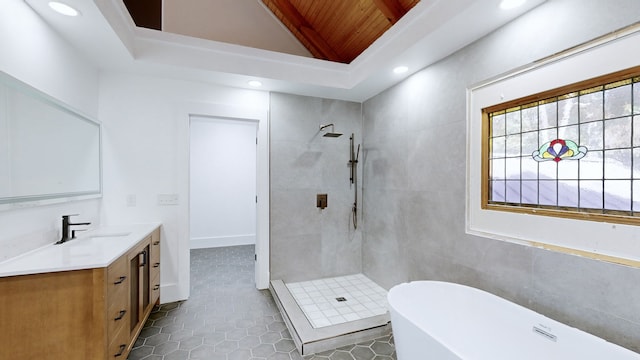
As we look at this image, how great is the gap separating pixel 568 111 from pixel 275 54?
246 cm

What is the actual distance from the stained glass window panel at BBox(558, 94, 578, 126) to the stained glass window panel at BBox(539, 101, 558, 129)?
0.02 metres

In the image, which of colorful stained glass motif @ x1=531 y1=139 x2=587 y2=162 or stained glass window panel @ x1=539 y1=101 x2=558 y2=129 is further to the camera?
stained glass window panel @ x1=539 y1=101 x2=558 y2=129

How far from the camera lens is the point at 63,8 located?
170cm

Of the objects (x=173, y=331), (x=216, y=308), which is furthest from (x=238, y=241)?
(x=173, y=331)

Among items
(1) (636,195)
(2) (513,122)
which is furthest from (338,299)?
(1) (636,195)

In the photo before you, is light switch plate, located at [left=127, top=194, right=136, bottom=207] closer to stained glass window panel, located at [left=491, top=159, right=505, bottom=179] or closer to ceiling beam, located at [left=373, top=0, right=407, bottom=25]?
ceiling beam, located at [left=373, top=0, right=407, bottom=25]

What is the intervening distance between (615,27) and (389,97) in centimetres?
188

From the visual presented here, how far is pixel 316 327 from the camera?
2277 millimetres

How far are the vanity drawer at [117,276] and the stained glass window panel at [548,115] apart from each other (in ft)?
9.22

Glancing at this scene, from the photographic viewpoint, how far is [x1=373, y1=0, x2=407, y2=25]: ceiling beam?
256cm

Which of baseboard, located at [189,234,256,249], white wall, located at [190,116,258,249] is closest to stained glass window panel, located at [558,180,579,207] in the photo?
white wall, located at [190,116,258,249]

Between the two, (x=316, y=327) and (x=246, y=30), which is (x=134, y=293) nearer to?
(x=316, y=327)

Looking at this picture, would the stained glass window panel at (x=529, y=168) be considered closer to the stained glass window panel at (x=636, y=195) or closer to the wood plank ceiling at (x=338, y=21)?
the stained glass window panel at (x=636, y=195)

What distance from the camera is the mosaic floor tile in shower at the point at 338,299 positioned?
250cm
